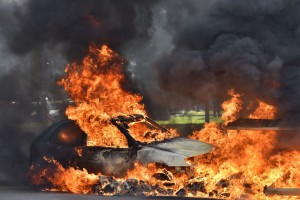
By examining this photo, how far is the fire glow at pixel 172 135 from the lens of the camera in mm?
9461

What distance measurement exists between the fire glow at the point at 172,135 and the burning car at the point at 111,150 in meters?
0.18

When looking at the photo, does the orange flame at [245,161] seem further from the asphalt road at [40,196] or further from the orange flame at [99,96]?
the orange flame at [99,96]

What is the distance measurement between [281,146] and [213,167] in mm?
2057

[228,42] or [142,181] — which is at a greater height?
[228,42]

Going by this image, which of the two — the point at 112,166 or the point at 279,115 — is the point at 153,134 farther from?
the point at 279,115

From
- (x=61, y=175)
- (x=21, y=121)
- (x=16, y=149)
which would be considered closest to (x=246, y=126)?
(x=61, y=175)

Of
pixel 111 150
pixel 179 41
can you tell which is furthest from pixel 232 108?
pixel 111 150

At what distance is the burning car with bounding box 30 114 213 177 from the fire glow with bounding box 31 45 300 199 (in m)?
0.18

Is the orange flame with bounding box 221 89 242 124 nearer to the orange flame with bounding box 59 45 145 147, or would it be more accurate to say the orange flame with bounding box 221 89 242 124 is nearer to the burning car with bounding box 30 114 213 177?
the burning car with bounding box 30 114 213 177

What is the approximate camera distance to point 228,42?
11016 mm

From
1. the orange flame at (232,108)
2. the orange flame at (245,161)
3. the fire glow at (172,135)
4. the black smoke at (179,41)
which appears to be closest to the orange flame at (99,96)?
the fire glow at (172,135)

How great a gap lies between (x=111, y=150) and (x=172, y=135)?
1705 millimetres

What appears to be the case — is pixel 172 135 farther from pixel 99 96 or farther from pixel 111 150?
pixel 99 96

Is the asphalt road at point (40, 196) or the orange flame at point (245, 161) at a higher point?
the orange flame at point (245, 161)
